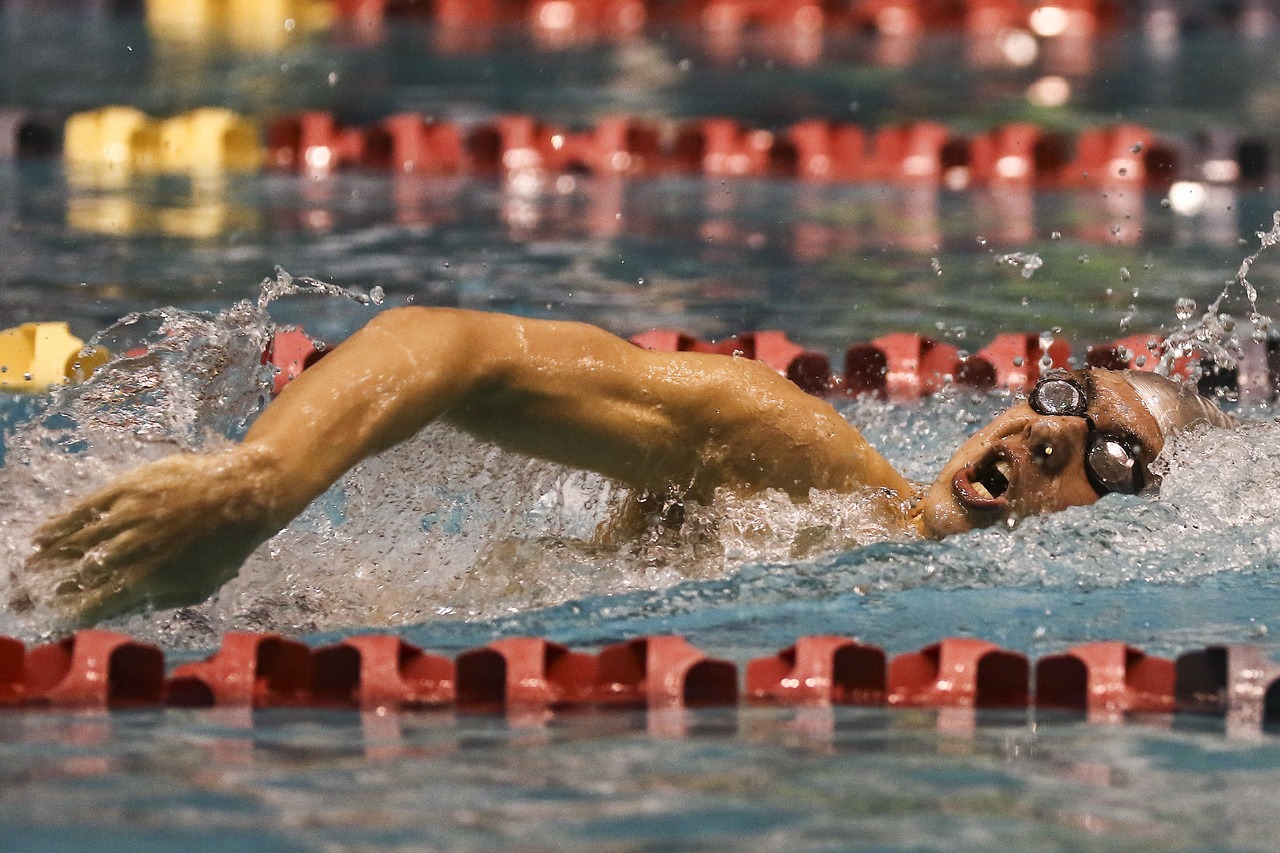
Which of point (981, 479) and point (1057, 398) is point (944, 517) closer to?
point (981, 479)

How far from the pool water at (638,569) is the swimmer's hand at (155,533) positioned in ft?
0.54

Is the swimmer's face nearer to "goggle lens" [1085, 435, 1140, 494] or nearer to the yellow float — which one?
"goggle lens" [1085, 435, 1140, 494]

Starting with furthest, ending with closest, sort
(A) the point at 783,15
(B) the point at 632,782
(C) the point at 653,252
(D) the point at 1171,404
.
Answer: (A) the point at 783,15 < (C) the point at 653,252 < (D) the point at 1171,404 < (B) the point at 632,782

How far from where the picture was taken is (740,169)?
7.45m

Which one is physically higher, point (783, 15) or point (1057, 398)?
point (783, 15)

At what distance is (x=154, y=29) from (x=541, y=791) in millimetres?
8458

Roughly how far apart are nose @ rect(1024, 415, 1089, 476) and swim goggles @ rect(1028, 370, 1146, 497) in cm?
2

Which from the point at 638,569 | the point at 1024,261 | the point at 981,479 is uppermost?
the point at 1024,261

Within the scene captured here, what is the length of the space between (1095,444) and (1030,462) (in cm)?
13

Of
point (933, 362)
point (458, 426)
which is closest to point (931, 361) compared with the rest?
point (933, 362)

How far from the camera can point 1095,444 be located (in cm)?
319

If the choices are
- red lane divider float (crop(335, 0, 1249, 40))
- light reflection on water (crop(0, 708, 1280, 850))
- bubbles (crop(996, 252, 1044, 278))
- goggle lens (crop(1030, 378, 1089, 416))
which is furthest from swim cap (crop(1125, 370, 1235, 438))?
red lane divider float (crop(335, 0, 1249, 40))

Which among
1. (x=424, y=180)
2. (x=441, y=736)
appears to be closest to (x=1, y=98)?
(x=424, y=180)

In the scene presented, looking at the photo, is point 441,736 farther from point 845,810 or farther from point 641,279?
point 641,279
